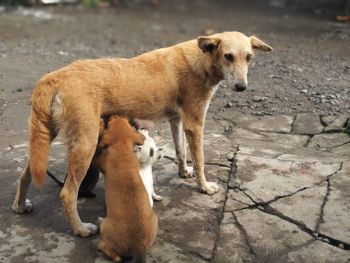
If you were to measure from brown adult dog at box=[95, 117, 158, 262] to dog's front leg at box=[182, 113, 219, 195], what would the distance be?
0.64m

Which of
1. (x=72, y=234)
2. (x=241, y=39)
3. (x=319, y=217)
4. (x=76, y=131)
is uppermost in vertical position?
(x=241, y=39)

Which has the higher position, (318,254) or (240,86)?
(240,86)

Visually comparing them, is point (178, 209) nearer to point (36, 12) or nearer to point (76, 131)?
point (76, 131)

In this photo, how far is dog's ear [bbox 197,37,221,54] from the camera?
4.05m

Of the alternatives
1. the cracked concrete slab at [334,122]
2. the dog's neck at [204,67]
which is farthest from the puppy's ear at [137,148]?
the cracked concrete slab at [334,122]

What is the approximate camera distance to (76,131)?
11.9ft

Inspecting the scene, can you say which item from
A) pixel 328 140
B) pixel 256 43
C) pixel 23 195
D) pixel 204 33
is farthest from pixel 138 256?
pixel 204 33

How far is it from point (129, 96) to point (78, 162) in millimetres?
657

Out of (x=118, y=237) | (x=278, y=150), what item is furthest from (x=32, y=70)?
(x=118, y=237)

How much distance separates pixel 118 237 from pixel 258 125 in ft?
9.81

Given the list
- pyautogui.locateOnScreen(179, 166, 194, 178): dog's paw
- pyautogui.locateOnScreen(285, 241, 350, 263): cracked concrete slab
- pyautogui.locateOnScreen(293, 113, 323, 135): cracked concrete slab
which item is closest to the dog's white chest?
pyautogui.locateOnScreen(179, 166, 194, 178): dog's paw

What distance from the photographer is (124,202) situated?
3379mm

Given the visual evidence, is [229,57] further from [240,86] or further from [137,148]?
[137,148]

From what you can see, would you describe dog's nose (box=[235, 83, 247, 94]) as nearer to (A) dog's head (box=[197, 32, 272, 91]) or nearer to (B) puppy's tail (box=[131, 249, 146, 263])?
(A) dog's head (box=[197, 32, 272, 91])
